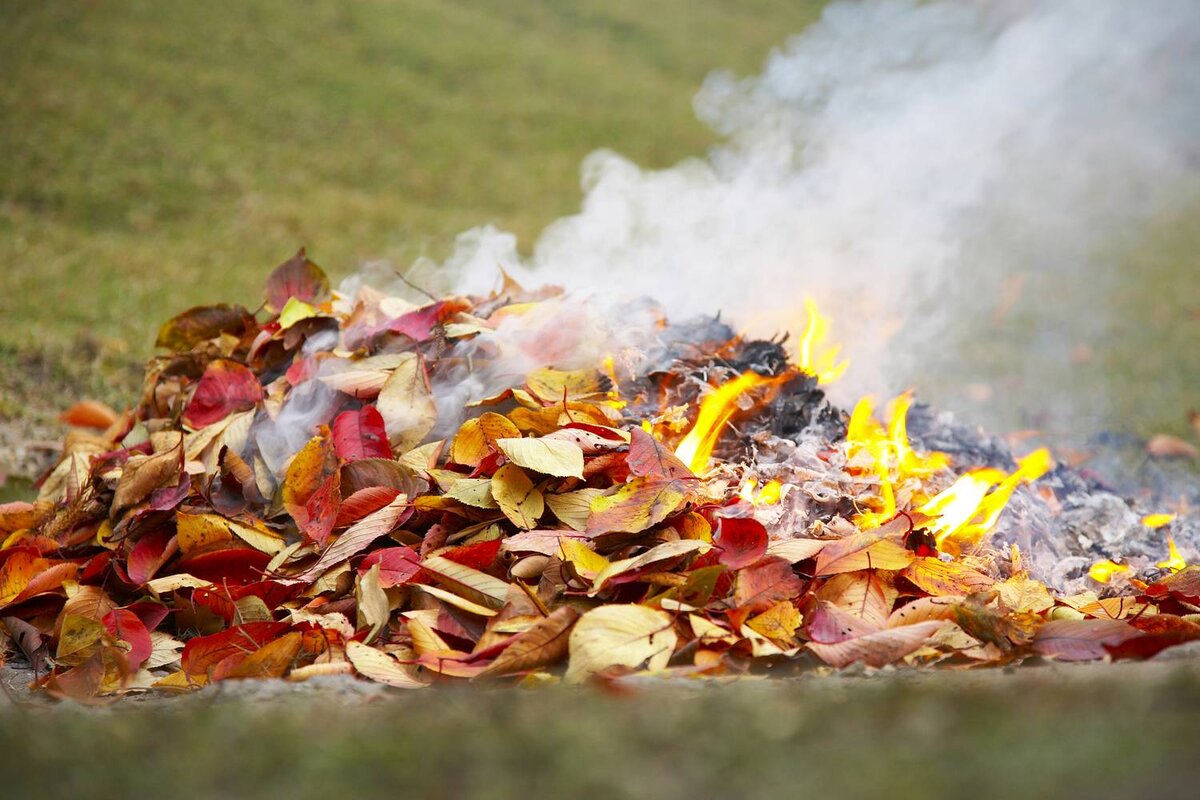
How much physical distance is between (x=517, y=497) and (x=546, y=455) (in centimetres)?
10

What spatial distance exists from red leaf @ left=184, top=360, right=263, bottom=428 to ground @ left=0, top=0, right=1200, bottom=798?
995mm

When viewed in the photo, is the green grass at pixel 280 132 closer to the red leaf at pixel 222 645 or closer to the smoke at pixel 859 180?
the smoke at pixel 859 180

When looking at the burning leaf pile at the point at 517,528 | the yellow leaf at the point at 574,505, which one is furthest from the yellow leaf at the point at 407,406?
the yellow leaf at the point at 574,505

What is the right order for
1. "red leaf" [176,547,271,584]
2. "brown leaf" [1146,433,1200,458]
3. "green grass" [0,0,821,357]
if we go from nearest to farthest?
"red leaf" [176,547,271,584] → "brown leaf" [1146,433,1200,458] → "green grass" [0,0,821,357]

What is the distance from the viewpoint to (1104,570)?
2.22 metres

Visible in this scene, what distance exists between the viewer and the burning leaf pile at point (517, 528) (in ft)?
5.42

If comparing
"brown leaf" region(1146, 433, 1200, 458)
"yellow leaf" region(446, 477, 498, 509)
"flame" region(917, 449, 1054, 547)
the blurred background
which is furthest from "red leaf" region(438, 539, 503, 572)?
"brown leaf" region(1146, 433, 1200, 458)

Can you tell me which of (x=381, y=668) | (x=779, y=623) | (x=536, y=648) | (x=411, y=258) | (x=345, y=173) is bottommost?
(x=381, y=668)

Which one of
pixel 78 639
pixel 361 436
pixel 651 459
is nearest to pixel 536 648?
pixel 651 459

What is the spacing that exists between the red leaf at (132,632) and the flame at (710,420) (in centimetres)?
109

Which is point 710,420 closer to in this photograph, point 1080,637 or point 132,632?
point 1080,637

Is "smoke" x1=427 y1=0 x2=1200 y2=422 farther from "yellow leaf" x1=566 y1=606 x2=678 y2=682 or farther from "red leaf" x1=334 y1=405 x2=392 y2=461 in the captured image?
"yellow leaf" x1=566 y1=606 x2=678 y2=682

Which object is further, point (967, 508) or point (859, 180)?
point (859, 180)

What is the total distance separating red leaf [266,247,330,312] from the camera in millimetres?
2838
